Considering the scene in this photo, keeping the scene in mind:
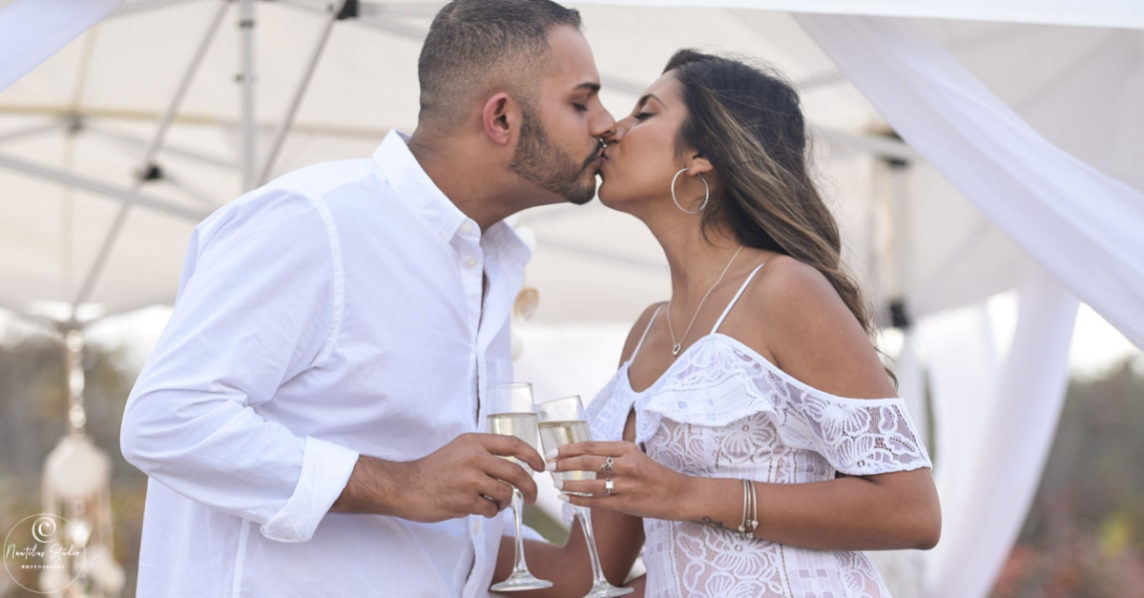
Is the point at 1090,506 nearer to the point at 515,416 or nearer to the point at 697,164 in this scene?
the point at 697,164

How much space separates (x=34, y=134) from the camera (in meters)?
5.34

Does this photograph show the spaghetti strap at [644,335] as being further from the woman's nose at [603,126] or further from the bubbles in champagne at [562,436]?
the bubbles in champagne at [562,436]

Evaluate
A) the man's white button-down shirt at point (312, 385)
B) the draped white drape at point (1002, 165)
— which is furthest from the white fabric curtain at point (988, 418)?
the man's white button-down shirt at point (312, 385)

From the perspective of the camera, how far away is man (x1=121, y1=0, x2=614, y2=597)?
1.76m

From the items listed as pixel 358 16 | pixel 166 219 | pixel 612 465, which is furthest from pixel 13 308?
pixel 612 465

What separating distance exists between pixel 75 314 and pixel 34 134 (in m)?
1.31

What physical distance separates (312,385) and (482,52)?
0.81 metres

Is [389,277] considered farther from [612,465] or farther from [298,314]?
[612,465]

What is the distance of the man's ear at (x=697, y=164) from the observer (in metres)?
2.44

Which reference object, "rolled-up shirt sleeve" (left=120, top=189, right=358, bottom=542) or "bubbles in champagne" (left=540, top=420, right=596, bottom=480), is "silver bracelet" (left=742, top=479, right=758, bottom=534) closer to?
"bubbles in champagne" (left=540, top=420, right=596, bottom=480)

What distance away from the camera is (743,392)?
2125mm
